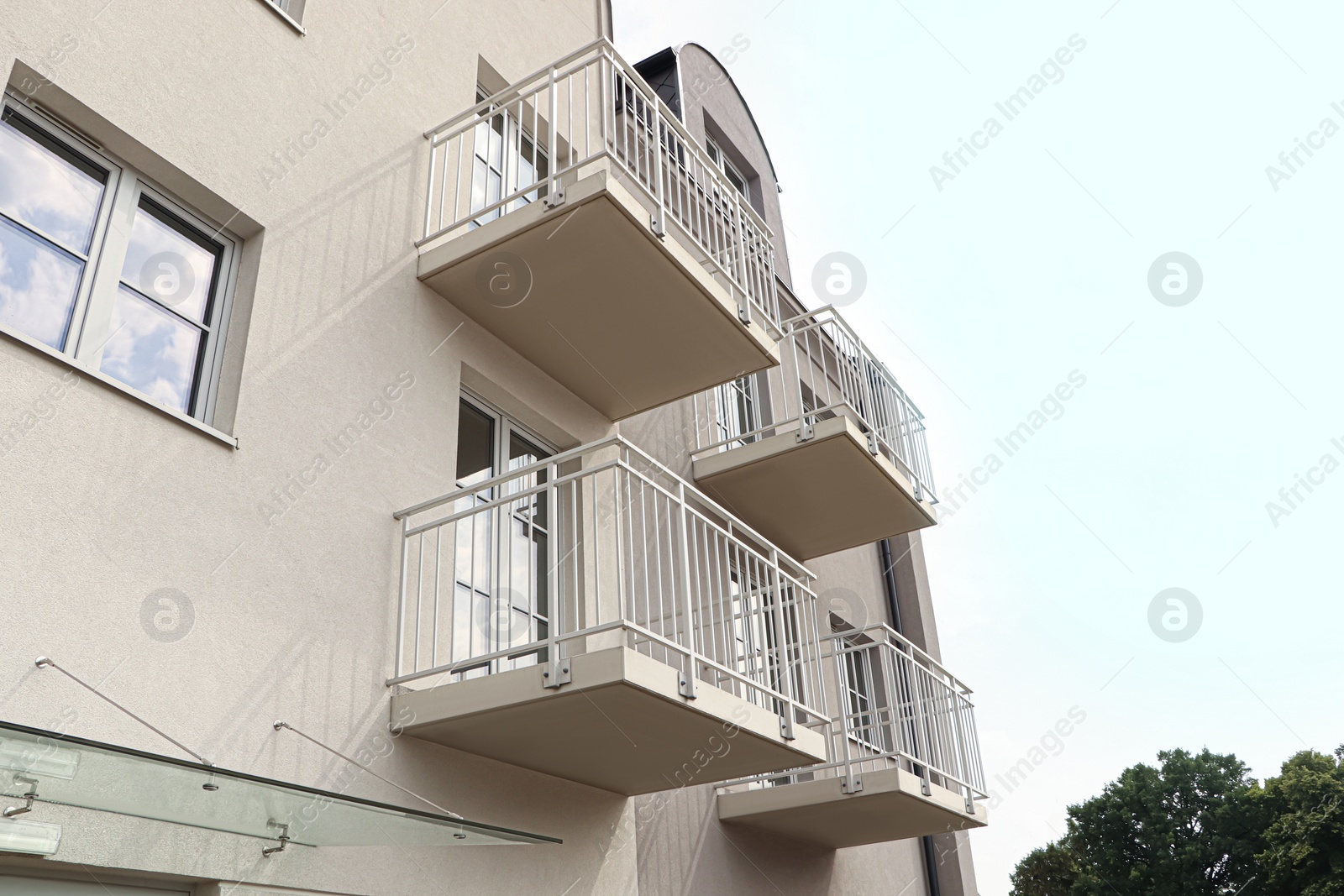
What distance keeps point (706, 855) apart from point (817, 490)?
370 centimetres

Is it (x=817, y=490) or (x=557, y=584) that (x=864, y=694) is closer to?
(x=817, y=490)

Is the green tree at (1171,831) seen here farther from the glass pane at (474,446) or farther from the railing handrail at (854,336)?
the glass pane at (474,446)

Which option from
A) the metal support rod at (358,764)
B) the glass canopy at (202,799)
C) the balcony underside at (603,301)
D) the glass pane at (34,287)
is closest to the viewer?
the glass canopy at (202,799)

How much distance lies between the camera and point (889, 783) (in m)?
8.45

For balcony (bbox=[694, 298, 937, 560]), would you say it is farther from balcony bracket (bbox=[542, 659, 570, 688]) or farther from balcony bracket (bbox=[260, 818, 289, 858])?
balcony bracket (bbox=[260, 818, 289, 858])

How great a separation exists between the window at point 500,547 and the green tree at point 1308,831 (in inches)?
886

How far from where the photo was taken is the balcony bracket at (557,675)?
5.14 meters

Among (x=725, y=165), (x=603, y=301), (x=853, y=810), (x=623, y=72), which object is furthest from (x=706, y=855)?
(x=725, y=165)

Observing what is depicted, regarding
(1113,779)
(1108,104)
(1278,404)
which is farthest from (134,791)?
(1113,779)

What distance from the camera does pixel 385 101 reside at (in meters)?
7.07

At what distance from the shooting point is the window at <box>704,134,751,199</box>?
14330mm

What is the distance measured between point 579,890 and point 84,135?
5195mm

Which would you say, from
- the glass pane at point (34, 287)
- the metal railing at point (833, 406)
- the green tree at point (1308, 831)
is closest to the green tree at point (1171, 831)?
the green tree at point (1308, 831)

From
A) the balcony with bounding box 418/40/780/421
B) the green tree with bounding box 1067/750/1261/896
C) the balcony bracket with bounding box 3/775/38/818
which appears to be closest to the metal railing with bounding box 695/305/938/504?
the balcony with bounding box 418/40/780/421
